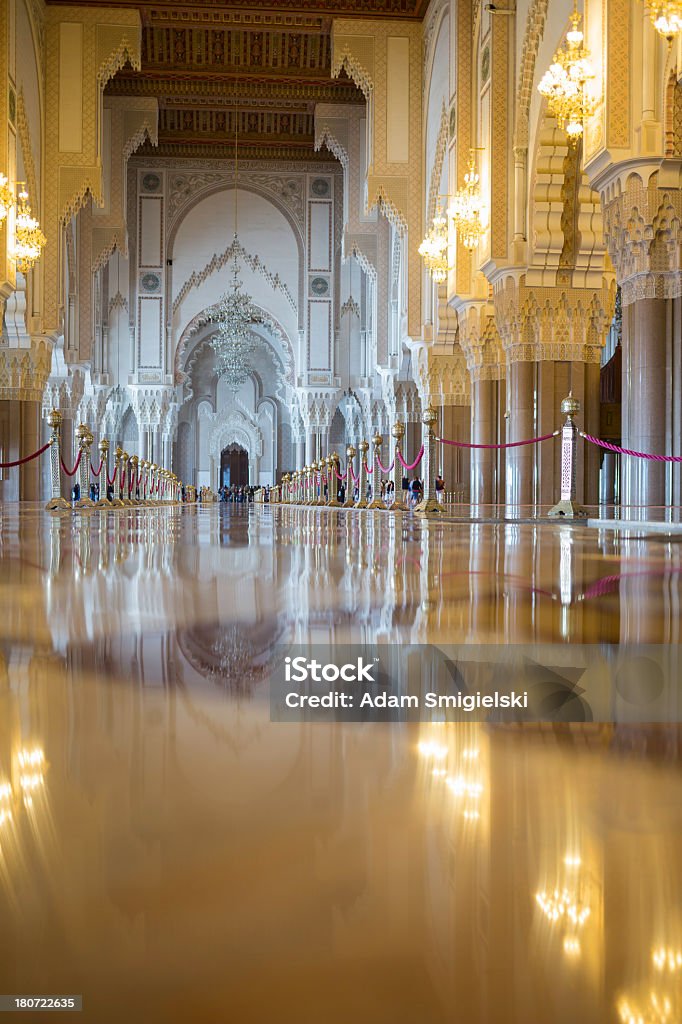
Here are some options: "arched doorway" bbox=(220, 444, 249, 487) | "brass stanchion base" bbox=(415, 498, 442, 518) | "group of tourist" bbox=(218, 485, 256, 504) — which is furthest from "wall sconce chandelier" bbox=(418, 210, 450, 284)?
"arched doorway" bbox=(220, 444, 249, 487)

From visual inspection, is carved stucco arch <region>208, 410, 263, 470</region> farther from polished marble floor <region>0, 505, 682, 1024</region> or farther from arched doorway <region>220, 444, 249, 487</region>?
polished marble floor <region>0, 505, 682, 1024</region>

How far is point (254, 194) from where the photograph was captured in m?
22.1

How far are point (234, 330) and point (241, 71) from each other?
16.6 ft

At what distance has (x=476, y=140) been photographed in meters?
11.2

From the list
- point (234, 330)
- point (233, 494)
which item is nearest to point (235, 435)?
point (233, 494)

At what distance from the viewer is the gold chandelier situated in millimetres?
10188

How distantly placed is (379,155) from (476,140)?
12.1 ft

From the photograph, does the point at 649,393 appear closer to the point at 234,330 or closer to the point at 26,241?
the point at 26,241

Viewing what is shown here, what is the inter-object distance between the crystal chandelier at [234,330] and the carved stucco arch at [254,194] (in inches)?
42.5

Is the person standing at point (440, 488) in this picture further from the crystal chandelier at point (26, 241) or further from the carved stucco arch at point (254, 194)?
the carved stucco arch at point (254, 194)

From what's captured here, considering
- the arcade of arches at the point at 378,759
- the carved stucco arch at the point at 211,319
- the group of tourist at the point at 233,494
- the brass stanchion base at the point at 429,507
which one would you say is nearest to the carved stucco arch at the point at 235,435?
the group of tourist at the point at 233,494

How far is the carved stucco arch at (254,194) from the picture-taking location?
71.5 ft

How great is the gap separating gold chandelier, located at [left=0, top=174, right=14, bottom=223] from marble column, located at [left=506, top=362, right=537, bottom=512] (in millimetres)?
5501

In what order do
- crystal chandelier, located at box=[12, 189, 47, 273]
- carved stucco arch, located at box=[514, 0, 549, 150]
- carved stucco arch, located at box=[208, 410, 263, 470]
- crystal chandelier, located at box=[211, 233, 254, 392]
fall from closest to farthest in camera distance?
1. carved stucco arch, located at box=[514, 0, 549, 150]
2. crystal chandelier, located at box=[12, 189, 47, 273]
3. crystal chandelier, located at box=[211, 233, 254, 392]
4. carved stucco arch, located at box=[208, 410, 263, 470]
